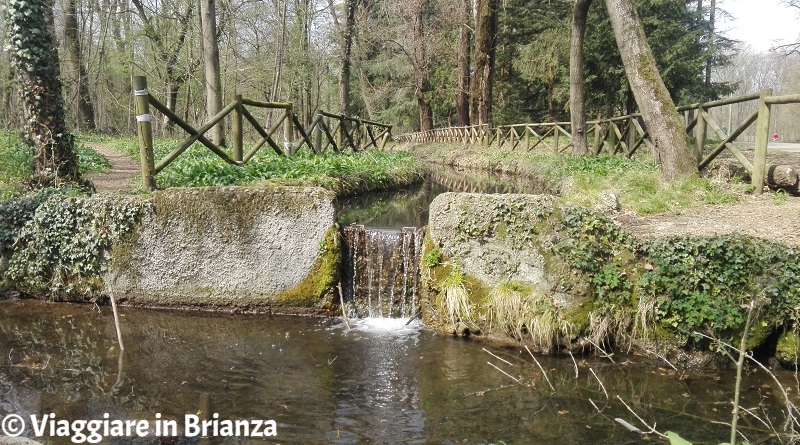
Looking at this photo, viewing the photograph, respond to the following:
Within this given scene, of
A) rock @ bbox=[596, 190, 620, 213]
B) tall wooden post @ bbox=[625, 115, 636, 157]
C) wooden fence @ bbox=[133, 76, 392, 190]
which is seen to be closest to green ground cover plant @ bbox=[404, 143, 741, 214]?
rock @ bbox=[596, 190, 620, 213]

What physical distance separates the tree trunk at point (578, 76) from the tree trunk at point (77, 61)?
17.6 meters

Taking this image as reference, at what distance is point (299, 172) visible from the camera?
9094 millimetres

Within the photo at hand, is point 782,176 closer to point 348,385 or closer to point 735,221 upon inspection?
point 735,221

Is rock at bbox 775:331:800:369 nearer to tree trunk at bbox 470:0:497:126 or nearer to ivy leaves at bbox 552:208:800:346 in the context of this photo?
ivy leaves at bbox 552:208:800:346

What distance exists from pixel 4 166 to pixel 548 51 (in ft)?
67.5

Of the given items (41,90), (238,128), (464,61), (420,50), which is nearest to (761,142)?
(238,128)

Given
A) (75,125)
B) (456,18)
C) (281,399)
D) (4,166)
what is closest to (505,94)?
(456,18)

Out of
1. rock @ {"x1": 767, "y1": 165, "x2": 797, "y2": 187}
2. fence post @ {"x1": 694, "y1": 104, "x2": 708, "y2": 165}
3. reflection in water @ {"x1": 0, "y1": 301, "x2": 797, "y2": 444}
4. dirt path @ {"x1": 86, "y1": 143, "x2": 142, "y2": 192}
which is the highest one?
fence post @ {"x1": 694, "y1": 104, "x2": 708, "y2": 165}

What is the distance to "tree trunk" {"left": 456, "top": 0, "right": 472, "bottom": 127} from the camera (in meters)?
23.2

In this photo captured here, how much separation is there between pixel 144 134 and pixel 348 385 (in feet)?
14.7

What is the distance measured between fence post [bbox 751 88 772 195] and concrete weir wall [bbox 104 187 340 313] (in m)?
5.93

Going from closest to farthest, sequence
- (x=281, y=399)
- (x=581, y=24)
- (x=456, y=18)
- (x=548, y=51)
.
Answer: (x=281, y=399) < (x=581, y=24) < (x=548, y=51) < (x=456, y=18)

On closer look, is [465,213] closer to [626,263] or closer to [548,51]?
[626,263]

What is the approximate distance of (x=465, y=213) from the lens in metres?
6.00
